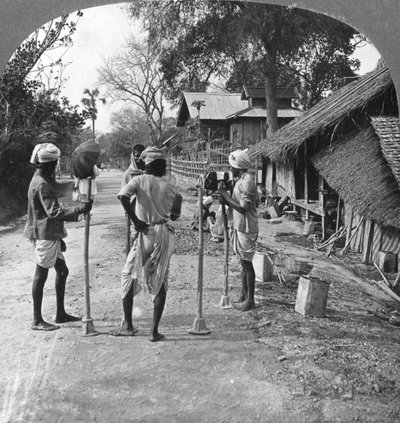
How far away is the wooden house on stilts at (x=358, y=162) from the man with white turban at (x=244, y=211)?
4.72 meters

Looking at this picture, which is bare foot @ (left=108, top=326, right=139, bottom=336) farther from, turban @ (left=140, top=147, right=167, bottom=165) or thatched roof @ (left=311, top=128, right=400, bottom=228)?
thatched roof @ (left=311, top=128, right=400, bottom=228)

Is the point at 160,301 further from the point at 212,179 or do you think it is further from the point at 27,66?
the point at 27,66

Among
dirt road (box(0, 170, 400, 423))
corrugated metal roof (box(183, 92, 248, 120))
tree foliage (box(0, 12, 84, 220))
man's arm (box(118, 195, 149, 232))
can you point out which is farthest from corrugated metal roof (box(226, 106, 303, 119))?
man's arm (box(118, 195, 149, 232))

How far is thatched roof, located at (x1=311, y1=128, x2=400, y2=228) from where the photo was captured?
965 cm

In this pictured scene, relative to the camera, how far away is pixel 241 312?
18.0ft

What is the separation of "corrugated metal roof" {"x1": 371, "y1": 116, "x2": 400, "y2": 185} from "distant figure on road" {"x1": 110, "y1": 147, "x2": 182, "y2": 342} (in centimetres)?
652

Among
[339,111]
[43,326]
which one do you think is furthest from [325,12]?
[339,111]

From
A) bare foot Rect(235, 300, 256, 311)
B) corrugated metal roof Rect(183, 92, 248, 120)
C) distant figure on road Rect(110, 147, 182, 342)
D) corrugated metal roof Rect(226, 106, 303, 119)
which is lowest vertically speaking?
bare foot Rect(235, 300, 256, 311)

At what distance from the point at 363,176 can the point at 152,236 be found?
7400 millimetres

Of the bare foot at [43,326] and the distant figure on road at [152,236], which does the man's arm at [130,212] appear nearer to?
the distant figure on road at [152,236]

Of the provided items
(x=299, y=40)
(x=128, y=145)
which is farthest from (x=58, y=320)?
(x=128, y=145)

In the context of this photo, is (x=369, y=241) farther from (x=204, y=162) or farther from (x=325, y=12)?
(x=204, y=162)

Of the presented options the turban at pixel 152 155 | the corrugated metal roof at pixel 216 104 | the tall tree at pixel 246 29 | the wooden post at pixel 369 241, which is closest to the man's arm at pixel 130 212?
the turban at pixel 152 155

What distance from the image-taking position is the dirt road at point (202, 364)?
11.3 feet
